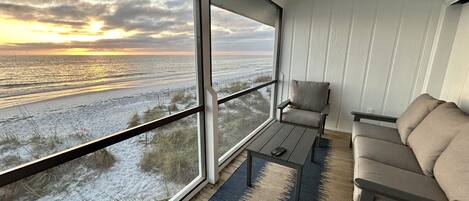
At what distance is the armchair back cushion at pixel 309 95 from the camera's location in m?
3.28

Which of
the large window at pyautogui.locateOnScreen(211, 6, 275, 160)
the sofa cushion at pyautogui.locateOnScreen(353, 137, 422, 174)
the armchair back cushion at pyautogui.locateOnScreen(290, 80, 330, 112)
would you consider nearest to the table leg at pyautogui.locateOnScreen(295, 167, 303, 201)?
the sofa cushion at pyautogui.locateOnScreen(353, 137, 422, 174)

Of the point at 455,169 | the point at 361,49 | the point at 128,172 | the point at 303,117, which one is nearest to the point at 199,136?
the point at 128,172

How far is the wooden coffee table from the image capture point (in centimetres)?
177

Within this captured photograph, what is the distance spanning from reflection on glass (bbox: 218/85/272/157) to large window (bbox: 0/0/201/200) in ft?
2.66

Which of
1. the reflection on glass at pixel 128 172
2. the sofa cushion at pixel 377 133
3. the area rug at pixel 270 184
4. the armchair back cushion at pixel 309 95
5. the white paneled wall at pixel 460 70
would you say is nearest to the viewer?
the reflection on glass at pixel 128 172

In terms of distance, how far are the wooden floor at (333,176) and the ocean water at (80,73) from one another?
1073mm

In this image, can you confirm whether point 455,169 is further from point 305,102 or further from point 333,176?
point 305,102

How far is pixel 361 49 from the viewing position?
318cm

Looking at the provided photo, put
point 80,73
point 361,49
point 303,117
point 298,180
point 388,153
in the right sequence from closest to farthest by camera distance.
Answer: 1. point 80,73
2. point 298,180
3. point 388,153
4. point 303,117
5. point 361,49

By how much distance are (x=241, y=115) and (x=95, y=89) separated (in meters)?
2.12

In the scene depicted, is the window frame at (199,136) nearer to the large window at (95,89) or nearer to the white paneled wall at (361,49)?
the large window at (95,89)

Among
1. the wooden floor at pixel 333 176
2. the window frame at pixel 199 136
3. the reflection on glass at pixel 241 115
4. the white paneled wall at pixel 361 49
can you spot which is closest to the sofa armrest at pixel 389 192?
the wooden floor at pixel 333 176

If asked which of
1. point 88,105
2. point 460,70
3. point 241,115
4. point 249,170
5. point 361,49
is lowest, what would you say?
point 249,170

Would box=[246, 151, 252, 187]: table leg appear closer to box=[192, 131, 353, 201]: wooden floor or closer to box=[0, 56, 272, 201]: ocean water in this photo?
box=[192, 131, 353, 201]: wooden floor
